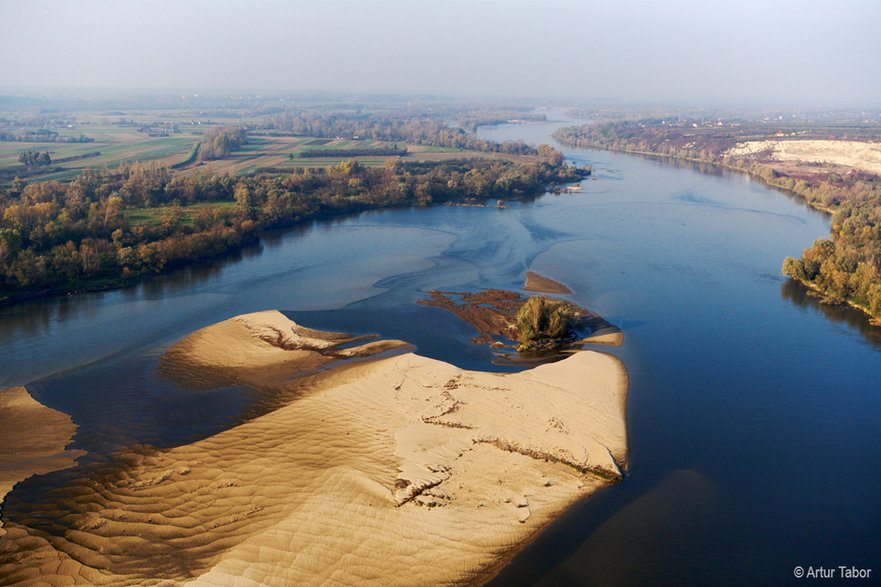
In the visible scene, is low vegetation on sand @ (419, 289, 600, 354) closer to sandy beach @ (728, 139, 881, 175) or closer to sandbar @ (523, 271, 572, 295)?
sandbar @ (523, 271, 572, 295)

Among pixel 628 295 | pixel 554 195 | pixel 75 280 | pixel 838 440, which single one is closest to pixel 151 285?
pixel 75 280

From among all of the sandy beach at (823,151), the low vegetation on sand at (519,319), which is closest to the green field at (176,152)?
the low vegetation on sand at (519,319)

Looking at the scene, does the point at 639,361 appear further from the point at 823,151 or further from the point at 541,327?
the point at 823,151

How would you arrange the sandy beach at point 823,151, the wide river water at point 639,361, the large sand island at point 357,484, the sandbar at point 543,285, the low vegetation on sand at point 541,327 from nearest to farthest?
the large sand island at point 357,484, the wide river water at point 639,361, the low vegetation on sand at point 541,327, the sandbar at point 543,285, the sandy beach at point 823,151

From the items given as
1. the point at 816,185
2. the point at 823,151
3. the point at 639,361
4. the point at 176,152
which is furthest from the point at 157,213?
the point at 823,151

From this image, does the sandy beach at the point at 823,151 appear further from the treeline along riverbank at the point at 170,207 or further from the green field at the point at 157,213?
the green field at the point at 157,213

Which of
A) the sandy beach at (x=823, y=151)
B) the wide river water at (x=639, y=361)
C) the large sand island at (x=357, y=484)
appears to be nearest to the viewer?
the large sand island at (x=357, y=484)
